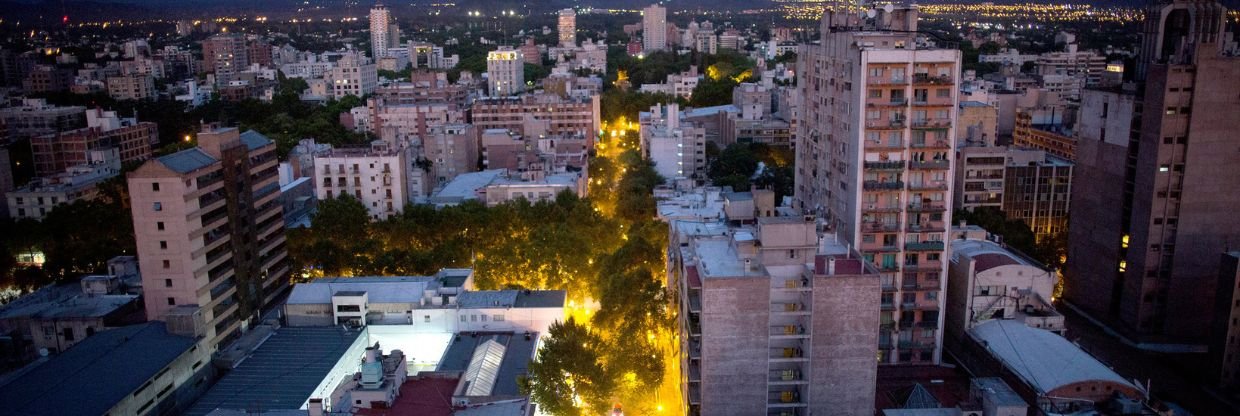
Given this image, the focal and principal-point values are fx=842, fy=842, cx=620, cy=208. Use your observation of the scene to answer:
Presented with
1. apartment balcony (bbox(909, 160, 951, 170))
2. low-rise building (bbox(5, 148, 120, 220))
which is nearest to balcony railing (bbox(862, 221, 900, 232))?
apartment balcony (bbox(909, 160, 951, 170))

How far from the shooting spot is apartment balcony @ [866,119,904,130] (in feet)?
76.4

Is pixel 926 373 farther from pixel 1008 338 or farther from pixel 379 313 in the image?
pixel 379 313

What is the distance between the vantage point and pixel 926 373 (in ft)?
77.0

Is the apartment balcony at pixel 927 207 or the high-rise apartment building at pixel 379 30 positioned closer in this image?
the apartment balcony at pixel 927 207

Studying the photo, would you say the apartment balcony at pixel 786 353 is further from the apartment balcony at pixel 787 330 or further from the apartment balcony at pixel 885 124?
the apartment balcony at pixel 885 124

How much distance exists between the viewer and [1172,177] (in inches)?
1013

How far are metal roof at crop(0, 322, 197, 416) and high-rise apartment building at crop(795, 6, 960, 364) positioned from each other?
18.5m

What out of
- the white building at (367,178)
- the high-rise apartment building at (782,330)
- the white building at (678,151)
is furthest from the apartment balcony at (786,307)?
the white building at (678,151)

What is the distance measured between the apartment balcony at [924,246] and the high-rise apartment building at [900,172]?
3 cm

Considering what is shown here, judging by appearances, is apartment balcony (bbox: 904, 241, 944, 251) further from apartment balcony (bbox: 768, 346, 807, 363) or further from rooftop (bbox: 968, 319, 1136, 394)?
apartment balcony (bbox: 768, 346, 807, 363)

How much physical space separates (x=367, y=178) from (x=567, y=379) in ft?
66.2

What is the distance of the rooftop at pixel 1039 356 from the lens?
782 inches

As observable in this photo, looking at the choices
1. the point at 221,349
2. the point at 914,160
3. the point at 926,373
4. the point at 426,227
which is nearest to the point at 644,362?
the point at 926,373

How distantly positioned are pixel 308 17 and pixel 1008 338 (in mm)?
135648
